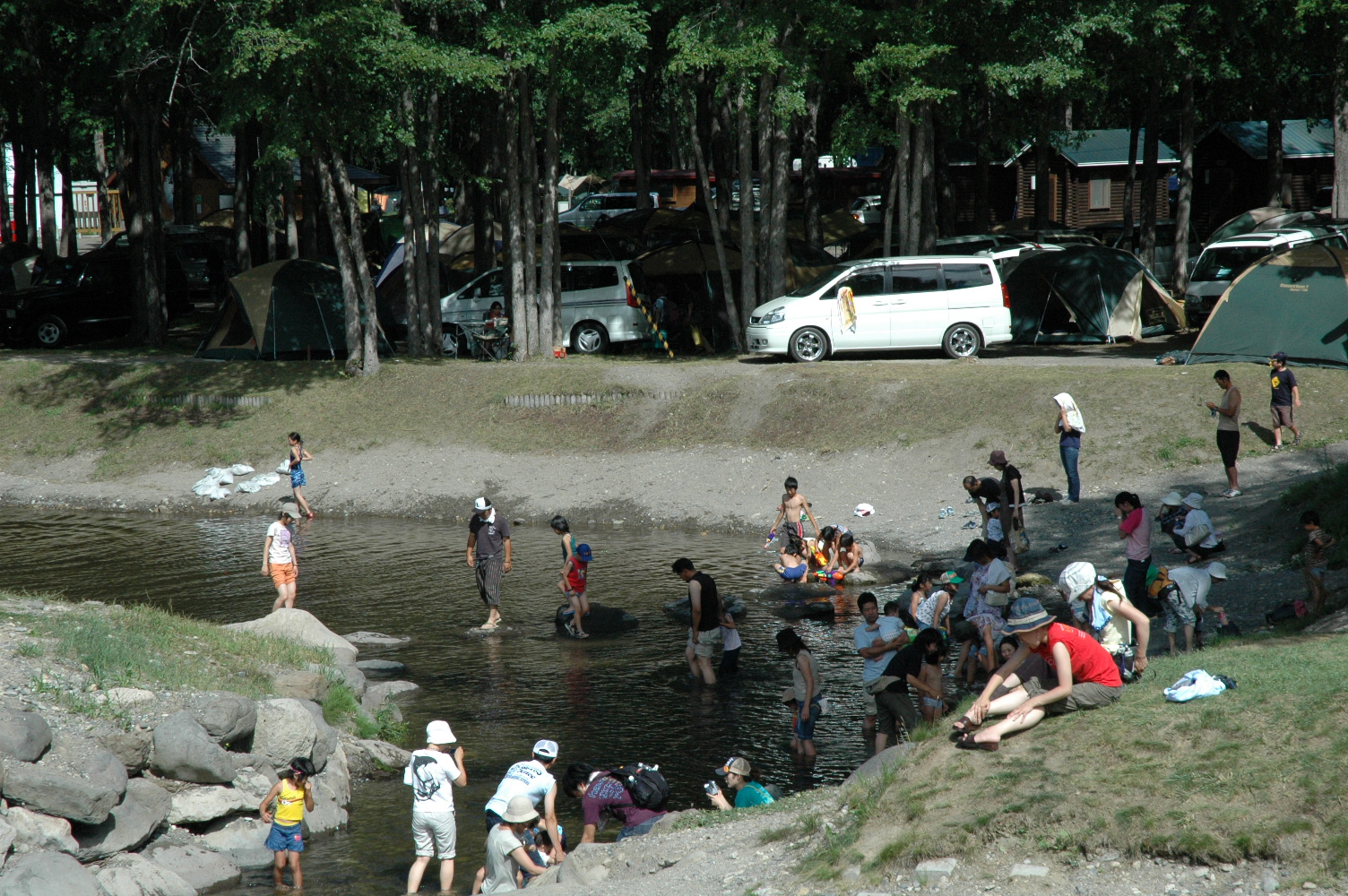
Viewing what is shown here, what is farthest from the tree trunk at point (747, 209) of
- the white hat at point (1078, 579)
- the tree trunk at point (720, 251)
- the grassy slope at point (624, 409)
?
the white hat at point (1078, 579)

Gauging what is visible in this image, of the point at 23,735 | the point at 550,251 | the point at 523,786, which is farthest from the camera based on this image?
the point at 550,251

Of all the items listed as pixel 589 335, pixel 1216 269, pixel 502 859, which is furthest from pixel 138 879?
pixel 1216 269

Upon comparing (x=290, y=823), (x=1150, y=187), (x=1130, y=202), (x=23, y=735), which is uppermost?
(x=1150, y=187)

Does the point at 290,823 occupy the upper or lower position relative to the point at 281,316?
lower

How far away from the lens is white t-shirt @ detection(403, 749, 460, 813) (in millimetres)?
8758

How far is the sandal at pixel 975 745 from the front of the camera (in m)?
7.70

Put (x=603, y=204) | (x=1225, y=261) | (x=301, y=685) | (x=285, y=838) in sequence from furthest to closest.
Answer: (x=603, y=204) < (x=1225, y=261) < (x=301, y=685) < (x=285, y=838)

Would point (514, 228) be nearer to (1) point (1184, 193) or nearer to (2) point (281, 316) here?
(2) point (281, 316)

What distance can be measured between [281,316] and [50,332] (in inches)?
316

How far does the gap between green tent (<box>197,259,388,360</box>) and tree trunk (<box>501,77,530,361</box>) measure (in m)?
3.73

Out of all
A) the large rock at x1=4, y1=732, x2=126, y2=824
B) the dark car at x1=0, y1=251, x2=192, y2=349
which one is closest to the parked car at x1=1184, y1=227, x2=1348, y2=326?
the large rock at x1=4, y1=732, x2=126, y2=824

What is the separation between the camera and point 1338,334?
2091 cm

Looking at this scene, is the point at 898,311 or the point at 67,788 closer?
the point at 67,788

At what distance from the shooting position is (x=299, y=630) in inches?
531
